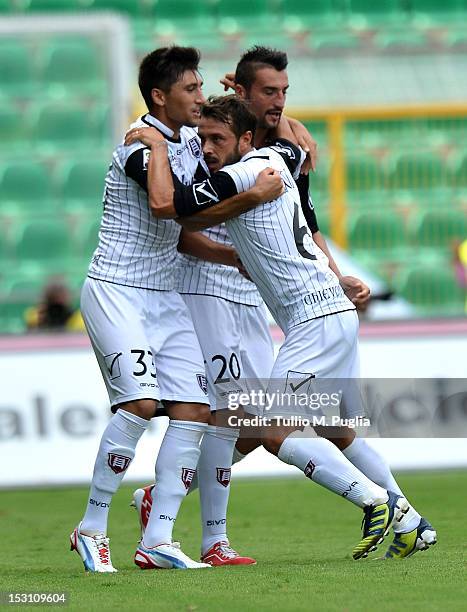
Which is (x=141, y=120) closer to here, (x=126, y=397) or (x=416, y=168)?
(x=126, y=397)

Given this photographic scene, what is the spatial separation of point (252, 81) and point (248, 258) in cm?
83

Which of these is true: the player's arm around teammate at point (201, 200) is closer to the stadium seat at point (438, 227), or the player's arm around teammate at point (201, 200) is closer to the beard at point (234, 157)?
the beard at point (234, 157)

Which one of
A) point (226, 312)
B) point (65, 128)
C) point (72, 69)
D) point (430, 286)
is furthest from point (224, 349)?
point (72, 69)

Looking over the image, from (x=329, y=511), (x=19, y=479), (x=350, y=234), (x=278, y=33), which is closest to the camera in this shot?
(x=329, y=511)

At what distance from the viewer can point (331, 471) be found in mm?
5609

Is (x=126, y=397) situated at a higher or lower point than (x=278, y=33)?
lower

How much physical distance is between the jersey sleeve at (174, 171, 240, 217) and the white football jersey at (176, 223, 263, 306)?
0.70 m

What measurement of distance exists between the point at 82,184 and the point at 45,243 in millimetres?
877

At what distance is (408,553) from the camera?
19.1 ft

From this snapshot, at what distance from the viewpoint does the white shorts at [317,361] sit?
557cm

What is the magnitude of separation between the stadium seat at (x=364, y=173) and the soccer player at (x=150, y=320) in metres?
9.29

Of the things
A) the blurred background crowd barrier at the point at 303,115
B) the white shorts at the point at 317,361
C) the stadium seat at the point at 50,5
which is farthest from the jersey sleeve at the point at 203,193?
the stadium seat at the point at 50,5

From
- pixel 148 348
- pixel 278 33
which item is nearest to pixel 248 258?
pixel 148 348

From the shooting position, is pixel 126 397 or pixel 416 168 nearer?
pixel 126 397
